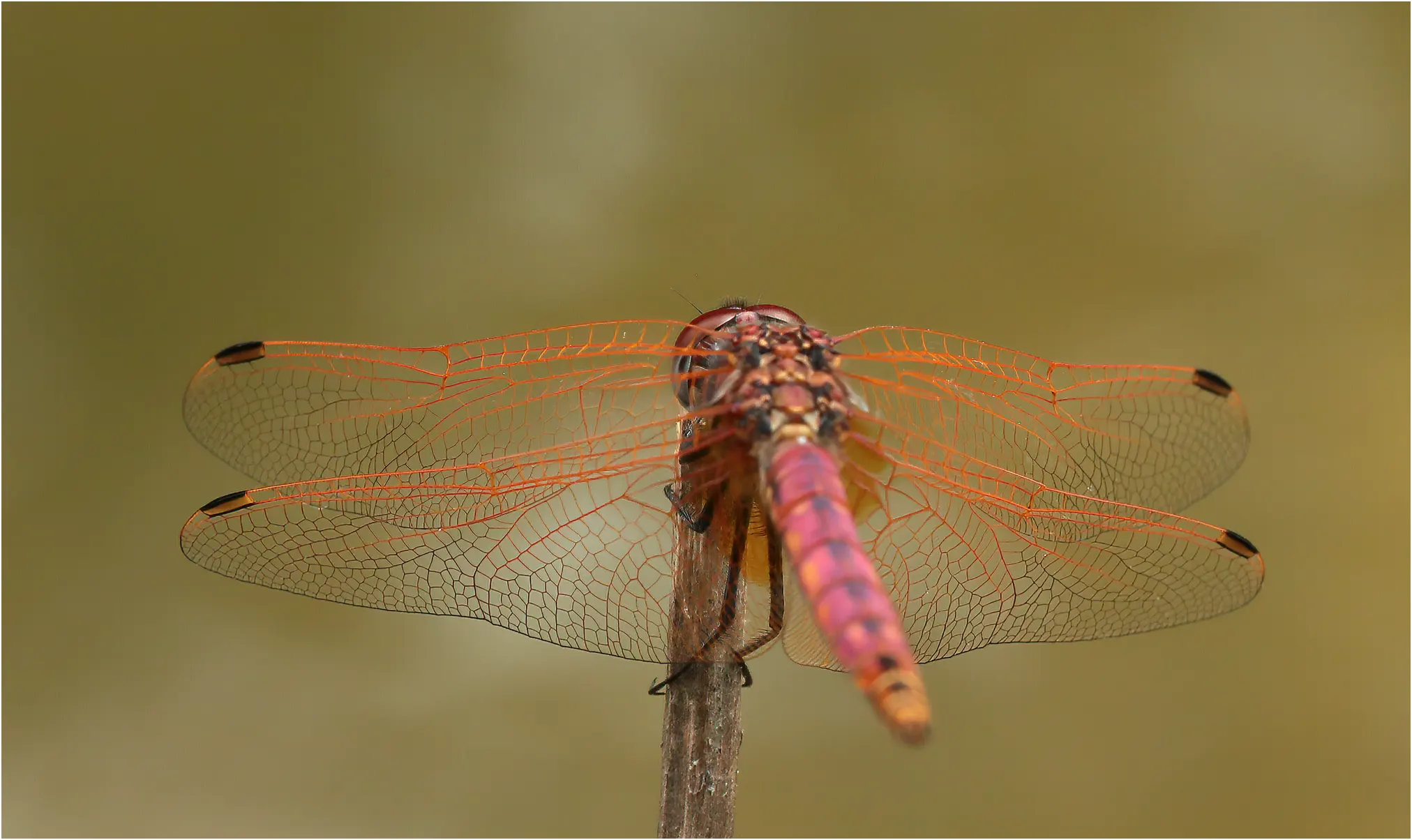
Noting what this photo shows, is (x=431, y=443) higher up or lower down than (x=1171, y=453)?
lower down

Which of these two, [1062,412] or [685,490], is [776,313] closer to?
[685,490]

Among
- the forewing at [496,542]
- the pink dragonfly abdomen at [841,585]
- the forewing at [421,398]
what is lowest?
the pink dragonfly abdomen at [841,585]

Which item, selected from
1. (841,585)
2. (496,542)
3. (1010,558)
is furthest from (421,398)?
(1010,558)

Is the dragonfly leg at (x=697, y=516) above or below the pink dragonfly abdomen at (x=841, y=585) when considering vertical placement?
above

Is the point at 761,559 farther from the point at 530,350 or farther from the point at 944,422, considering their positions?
the point at 530,350

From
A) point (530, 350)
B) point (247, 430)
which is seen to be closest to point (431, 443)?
point (530, 350)

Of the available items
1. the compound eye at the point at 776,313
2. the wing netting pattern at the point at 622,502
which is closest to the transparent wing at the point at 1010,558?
the wing netting pattern at the point at 622,502

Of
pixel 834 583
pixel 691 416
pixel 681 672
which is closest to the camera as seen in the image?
pixel 834 583

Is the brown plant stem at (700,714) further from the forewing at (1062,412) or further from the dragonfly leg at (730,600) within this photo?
the forewing at (1062,412)
